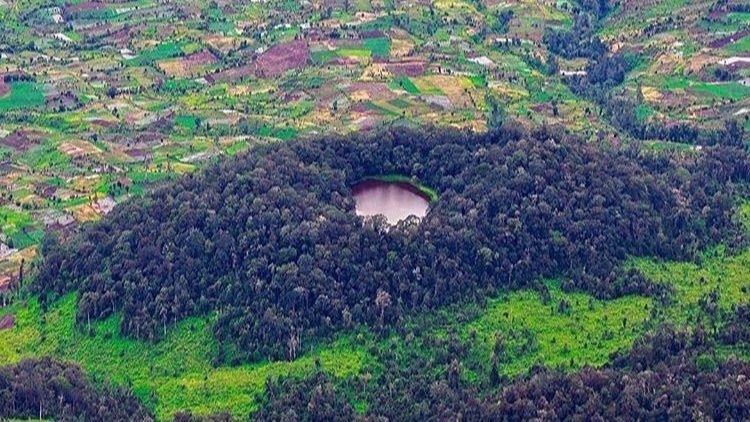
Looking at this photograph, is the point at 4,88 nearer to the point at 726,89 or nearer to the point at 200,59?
the point at 200,59

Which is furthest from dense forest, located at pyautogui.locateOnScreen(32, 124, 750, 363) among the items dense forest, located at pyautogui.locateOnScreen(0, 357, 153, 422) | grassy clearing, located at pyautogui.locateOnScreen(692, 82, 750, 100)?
grassy clearing, located at pyautogui.locateOnScreen(692, 82, 750, 100)

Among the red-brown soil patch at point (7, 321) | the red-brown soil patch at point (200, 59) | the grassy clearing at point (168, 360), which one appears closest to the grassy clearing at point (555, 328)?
the grassy clearing at point (168, 360)

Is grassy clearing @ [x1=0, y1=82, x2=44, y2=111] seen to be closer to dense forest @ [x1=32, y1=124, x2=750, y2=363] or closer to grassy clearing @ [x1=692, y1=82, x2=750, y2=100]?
dense forest @ [x1=32, y1=124, x2=750, y2=363]

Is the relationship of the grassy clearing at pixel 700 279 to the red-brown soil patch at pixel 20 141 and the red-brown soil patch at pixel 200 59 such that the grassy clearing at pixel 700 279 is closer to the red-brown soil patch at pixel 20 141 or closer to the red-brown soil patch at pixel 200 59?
the red-brown soil patch at pixel 20 141

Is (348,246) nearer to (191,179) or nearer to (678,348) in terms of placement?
(191,179)

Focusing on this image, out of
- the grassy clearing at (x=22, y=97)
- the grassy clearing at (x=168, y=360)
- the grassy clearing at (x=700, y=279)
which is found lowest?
the grassy clearing at (x=22, y=97)
